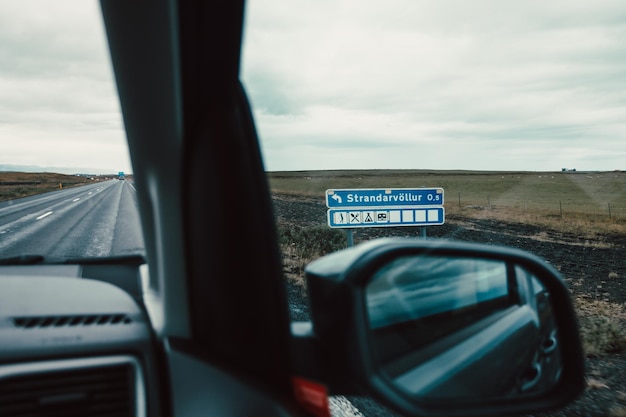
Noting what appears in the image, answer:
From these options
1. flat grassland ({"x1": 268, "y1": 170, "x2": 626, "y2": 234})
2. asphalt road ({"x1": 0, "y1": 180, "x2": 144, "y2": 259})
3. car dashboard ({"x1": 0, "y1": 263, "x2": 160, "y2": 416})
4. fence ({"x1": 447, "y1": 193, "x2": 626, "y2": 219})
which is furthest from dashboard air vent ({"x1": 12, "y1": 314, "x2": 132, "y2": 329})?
fence ({"x1": 447, "y1": 193, "x2": 626, "y2": 219})

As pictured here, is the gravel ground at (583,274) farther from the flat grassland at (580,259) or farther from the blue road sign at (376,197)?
the blue road sign at (376,197)

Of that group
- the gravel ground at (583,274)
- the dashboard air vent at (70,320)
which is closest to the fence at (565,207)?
the gravel ground at (583,274)

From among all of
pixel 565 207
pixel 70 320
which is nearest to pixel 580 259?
pixel 70 320

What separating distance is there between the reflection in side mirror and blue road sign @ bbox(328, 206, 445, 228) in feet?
20.9

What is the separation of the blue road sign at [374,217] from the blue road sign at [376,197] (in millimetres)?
77

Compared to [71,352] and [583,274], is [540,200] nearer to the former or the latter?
[583,274]

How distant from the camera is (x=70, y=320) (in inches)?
66.8

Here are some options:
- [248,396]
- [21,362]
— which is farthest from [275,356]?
[21,362]

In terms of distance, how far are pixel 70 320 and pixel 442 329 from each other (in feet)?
3.77

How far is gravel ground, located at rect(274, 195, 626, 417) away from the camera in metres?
4.64

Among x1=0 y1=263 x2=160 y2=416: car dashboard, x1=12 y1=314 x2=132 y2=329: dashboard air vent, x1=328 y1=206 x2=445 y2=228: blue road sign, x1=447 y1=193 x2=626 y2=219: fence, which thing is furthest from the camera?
x1=447 y1=193 x2=626 y2=219: fence

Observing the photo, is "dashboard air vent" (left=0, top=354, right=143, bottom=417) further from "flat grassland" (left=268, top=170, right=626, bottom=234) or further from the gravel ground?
"flat grassland" (left=268, top=170, right=626, bottom=234)

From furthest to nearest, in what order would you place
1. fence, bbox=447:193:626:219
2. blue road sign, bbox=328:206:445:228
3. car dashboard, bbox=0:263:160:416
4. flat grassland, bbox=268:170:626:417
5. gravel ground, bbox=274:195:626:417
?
fence, bbox=447:193:626:219, blue road sign, bbox=328:206:445:228, flat grassland, bbox=268:170:626:417, gravel ground, bbox=274:195:626:417, car dashboard, bbox=0:263:160:416

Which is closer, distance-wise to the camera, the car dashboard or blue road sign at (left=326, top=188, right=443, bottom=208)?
the car dashboard
